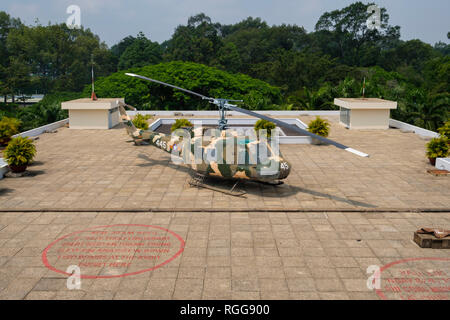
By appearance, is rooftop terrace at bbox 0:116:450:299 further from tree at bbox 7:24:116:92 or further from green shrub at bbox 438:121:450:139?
tree at bbox 7:24:116:92

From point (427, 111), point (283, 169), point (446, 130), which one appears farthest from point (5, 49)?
point (446, 130)

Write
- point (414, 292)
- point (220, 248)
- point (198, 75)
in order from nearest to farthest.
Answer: point (414, 292)
point (220, 248)
point (198, 75)

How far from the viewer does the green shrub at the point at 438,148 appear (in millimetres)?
19203

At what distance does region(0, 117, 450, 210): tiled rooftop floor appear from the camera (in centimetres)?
1462

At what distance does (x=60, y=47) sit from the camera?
273 feet

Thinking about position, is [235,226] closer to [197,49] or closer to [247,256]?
[247,256]

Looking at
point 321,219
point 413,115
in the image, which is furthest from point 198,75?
point 321,219

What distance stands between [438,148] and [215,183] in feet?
36.6

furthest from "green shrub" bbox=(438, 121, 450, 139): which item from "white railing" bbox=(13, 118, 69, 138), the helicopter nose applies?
"white railing" bbox=(13, 118, 69, 138)

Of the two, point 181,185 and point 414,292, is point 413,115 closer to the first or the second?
point 181,185

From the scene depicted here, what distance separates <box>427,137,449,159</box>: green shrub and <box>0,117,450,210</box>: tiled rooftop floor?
732 mm

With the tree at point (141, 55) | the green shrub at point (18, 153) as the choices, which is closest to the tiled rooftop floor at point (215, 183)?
the green shrub at point (18, 153)

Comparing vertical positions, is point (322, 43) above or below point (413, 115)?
above

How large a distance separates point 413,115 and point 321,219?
2210cm
